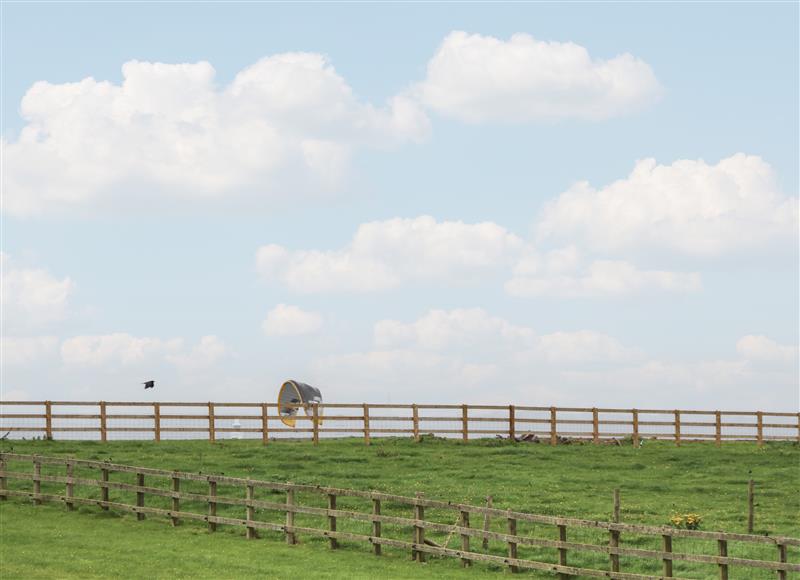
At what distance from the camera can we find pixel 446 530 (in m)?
25.1

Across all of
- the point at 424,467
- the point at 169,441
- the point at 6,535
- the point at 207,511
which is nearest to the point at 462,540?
the point at 207,511

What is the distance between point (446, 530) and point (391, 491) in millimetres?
9314

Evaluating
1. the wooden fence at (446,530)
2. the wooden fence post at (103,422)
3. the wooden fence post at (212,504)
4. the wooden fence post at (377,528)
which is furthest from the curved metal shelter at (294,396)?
the wooden fence post at (377,528)

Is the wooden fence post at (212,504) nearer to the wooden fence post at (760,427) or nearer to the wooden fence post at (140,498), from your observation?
the wooden fence post at (140,498)

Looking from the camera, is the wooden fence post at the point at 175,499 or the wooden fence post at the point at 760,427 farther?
the wooden fence post at the point at 760,427

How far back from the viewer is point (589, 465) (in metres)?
43.1

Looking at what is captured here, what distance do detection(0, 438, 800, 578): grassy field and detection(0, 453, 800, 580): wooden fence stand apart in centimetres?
25

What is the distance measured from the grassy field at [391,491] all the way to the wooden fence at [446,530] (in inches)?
9.7

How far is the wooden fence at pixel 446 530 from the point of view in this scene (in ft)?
74.9

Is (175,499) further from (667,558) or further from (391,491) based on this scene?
(667,558)

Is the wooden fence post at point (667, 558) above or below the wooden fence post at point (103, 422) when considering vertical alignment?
below

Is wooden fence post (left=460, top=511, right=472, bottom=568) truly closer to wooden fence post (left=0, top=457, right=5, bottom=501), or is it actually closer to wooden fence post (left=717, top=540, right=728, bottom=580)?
wooden fence post (left=717, top=540, right=728, bottom=580)

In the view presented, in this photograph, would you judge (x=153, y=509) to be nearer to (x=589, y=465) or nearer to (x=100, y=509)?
(x=100, y=509)

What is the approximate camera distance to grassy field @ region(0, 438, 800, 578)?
977 inches
